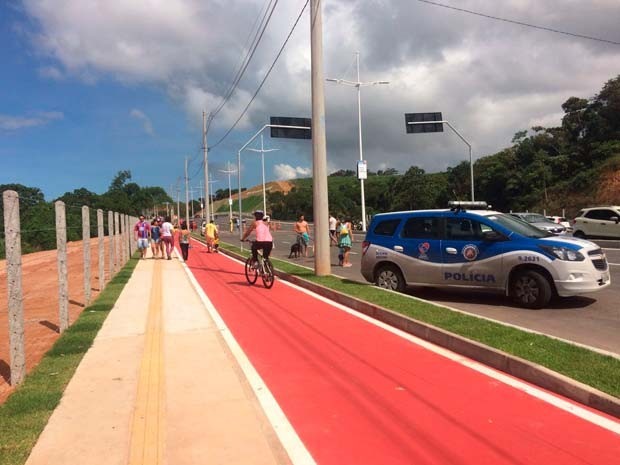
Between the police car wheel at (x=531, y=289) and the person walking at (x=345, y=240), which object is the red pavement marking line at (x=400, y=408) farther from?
the person walking at (x=345, y=240)

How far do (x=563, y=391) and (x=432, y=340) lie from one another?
2.27 m

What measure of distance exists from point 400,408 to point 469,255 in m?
5.87

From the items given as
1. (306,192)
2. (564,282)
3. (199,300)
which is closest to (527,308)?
(564,282)

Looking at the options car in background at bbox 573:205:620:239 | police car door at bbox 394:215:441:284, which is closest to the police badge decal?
police car door at bbox 394:215:441:284

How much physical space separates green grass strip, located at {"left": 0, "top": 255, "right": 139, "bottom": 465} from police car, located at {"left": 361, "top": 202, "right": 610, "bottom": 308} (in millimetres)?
5917

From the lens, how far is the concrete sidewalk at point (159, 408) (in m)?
4.02

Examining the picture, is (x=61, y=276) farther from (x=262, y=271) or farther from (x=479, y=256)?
(x=479, y=256)

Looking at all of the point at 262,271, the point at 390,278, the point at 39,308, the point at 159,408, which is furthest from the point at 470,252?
the point at 39,308

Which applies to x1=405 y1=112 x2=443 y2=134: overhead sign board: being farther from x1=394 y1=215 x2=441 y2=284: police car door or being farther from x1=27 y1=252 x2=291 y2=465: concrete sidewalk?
x1=27 y1=252 x2=291 y2=465: concrete sidewalk

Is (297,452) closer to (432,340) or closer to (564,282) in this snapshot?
(432,340)

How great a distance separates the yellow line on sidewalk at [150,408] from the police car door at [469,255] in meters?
5.52

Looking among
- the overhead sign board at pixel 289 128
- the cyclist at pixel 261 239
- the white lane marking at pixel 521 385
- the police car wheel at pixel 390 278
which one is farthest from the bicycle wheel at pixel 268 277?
the overhead sign board at pixel 289 128

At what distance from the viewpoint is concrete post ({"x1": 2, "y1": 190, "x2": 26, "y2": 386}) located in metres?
5.78

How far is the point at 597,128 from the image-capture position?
177ft
